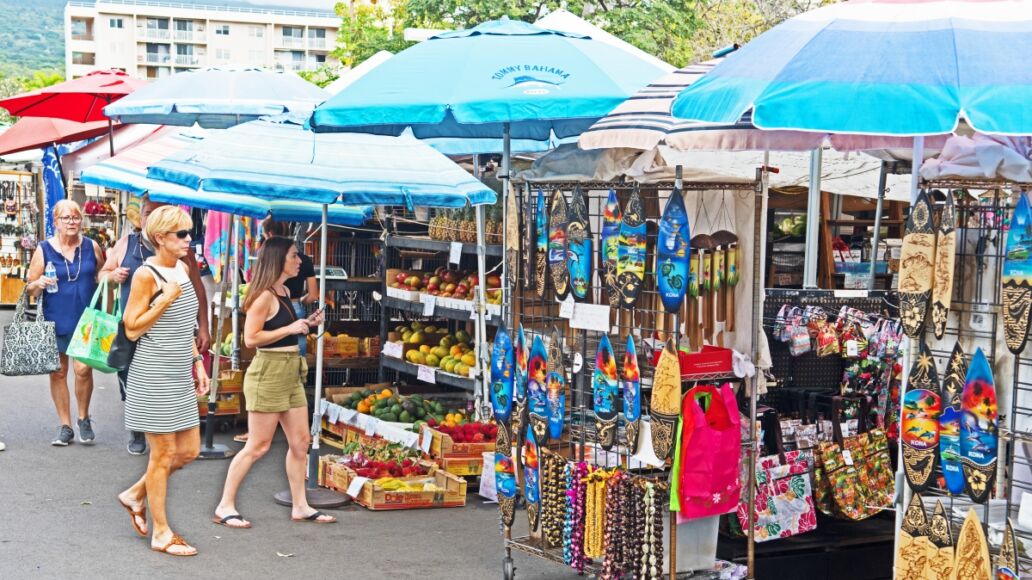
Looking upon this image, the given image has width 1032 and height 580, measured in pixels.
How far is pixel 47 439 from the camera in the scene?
404 inches

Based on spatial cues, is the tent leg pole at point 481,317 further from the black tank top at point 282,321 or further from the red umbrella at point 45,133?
the red umbrella at point 45,133

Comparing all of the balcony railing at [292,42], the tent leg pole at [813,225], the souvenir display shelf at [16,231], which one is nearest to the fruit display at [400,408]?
the tent leg pole at [813,225]

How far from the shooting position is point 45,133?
16578mm

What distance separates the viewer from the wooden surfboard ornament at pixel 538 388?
20.9ft

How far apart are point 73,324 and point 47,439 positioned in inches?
42.9

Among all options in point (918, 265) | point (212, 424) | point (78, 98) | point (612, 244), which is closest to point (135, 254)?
point (212, 424)

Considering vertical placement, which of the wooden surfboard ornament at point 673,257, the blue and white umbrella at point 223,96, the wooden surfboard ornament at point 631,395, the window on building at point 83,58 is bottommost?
the wooden surfboard ornament at point 631,395

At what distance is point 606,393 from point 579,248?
74 cm

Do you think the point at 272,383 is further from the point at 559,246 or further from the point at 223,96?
the point at 223,96

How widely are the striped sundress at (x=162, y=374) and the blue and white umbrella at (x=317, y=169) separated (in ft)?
3.81

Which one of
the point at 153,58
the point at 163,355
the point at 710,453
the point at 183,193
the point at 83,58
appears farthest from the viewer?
the point at 153,58

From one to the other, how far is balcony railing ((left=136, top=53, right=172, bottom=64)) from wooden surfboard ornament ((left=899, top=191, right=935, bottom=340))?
13341cm

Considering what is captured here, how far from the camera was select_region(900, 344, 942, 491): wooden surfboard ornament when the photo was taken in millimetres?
4746

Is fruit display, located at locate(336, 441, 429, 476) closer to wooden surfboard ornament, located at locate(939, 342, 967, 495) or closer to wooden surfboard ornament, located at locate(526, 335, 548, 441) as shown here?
wooden surfboard ornament, located at locate(526, 335, 548, 441)
